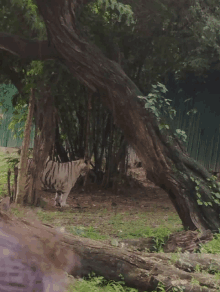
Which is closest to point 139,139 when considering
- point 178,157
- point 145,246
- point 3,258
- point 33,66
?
point 178,157

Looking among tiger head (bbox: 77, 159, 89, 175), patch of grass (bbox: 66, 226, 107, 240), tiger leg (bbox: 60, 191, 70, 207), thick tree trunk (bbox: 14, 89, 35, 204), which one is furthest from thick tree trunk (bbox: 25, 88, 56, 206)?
patch of grass (bbox: 66, 226, 107, 240)

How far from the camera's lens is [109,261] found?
10.9 feet

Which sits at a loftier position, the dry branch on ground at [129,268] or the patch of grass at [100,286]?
the dry branch on ground at [129,268]

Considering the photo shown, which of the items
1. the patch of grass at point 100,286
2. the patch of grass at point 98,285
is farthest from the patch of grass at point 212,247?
the patch of grass at point 98,285

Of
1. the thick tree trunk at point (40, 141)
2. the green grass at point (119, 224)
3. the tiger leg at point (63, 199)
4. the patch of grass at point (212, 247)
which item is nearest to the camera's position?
the patch of grass at point (212, 247)

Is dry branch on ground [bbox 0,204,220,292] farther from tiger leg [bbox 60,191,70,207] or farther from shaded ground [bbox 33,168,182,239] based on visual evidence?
tiger leg [bbox 60,191,70,207]

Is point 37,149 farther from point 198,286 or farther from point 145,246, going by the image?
point 198,286

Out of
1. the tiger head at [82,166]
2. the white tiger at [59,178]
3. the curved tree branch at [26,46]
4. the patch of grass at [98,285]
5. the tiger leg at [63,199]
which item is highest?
the curved tree branch at [26,46]

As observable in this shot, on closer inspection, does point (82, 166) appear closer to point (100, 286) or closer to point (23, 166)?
point (23, 166)

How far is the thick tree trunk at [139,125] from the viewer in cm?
498

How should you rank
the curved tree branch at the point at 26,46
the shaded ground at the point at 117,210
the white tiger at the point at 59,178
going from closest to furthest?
the curved tree branch at the point at 26,46, the shaded ground at the point at 117,210, the white tiger at the point at 59,178

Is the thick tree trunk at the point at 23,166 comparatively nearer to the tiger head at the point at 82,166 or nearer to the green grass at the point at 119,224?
the green grass at the point at 119,224

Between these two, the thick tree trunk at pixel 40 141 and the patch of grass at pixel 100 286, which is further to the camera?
the thick tree trunk at pixel 40 141

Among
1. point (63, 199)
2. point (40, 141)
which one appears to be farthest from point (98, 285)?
point (63, 199)
